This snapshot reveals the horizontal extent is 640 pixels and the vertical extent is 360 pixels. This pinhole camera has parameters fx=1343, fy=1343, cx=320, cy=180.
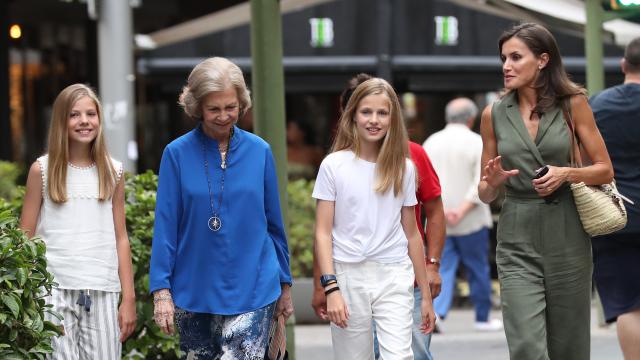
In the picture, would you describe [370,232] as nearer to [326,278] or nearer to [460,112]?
[326,278]

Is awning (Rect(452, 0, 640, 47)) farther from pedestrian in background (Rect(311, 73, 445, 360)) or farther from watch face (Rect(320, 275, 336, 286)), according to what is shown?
watch face (Rect(320, 275, 336, 286))

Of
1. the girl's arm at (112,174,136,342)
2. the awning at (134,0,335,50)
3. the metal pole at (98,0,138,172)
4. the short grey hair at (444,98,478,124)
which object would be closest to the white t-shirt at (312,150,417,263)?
the girl's arm at (112,174,136,342)

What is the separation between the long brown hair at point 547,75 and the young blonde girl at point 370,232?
24.6 inches

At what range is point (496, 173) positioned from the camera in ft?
18.8

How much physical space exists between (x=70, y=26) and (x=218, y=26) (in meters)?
4.76

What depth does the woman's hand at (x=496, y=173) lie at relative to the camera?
18.7ft

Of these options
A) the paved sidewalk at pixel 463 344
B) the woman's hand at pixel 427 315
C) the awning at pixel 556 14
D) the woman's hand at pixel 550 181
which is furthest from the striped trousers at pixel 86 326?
the awning at pixel 556 14

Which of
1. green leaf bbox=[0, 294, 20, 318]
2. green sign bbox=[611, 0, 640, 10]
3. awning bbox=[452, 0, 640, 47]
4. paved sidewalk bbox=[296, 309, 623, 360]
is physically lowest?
paved sidewalk bbox=[296, 309, 623, 360]

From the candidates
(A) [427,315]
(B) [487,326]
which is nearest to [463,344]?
(B) [487,326]

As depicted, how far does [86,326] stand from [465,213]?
5.55 m

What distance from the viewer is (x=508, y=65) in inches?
233

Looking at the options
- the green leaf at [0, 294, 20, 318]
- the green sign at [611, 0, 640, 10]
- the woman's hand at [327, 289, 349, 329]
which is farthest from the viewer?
the green sign at [611, 0, 640, 10]

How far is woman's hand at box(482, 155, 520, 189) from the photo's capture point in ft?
18.7

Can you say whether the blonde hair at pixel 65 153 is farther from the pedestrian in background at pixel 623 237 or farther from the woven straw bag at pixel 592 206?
the pedestrian in background at pixel 623 237
